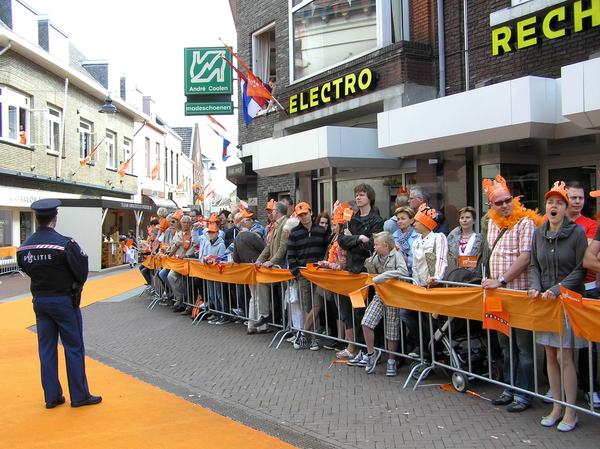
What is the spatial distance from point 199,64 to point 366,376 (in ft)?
42.7

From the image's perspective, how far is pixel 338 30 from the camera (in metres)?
13.1

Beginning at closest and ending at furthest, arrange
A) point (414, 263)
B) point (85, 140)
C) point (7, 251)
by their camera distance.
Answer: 1. point (414, 263)
2. point (7, 251)
3. point (85, 140)

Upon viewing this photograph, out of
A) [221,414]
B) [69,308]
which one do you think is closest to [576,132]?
[221,414]

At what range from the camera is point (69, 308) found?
531 centimetres

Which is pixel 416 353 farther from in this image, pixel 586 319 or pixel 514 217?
pixel 586 319

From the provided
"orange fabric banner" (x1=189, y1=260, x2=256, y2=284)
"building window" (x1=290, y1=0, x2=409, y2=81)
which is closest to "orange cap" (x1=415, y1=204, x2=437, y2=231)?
"orange fabric banner" (x1=189, y1=260, x2=256, y2=284)

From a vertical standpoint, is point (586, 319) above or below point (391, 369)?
above

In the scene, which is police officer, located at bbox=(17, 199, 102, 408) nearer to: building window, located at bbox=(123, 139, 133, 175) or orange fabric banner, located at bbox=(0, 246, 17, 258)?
orange fabric banner, located at bbox=(0, 246, 17, 258)

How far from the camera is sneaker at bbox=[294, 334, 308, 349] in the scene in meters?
7.46

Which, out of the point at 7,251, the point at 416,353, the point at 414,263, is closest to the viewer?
the point at 414,263

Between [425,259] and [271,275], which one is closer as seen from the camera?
[425,259]

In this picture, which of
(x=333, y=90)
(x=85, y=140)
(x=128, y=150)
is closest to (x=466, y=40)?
(x=333, y=90)

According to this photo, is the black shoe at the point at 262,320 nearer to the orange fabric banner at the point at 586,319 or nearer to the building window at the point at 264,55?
the orange fabric banner at the point at 586,319

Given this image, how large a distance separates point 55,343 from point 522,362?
14.9 feet
